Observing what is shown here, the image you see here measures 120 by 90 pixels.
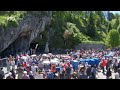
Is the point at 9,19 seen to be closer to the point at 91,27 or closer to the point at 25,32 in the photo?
the point at 25,32

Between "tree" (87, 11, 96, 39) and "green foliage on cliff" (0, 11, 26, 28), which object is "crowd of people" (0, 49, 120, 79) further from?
"tree" (87, 11, 96, 39)

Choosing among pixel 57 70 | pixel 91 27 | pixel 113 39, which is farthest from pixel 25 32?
pixel 57 70

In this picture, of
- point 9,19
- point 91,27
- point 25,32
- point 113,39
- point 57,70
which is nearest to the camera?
point 57,70

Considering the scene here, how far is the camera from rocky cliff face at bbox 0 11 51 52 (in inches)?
906

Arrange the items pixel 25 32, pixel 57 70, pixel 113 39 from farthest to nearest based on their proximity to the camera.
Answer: pixel 113 39, pixel 25 32, pixel 57 70

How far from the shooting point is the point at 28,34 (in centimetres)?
2762

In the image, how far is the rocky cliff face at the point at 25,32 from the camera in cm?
2302

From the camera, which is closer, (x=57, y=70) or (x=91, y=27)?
(x=57, y=70)

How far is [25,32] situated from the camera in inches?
1065

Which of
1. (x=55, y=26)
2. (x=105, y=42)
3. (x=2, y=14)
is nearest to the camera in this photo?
(x=2, y=14)

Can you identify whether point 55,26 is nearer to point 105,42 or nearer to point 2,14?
point 105,42

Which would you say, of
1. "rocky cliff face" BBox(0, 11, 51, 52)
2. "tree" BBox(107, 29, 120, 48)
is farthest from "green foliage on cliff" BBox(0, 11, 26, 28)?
"tree" BBox(107, 29, 120, 48)
